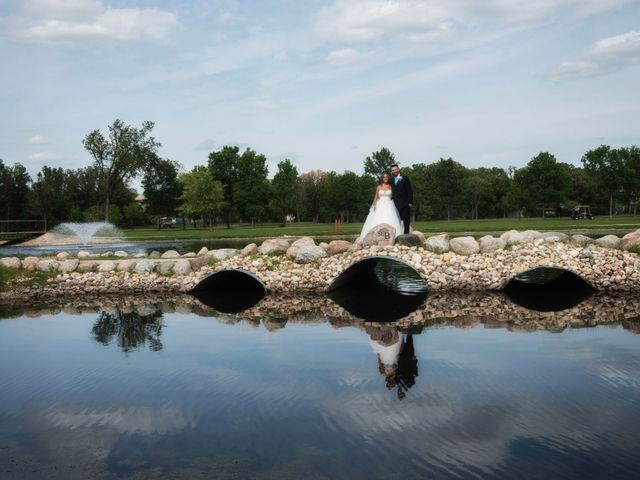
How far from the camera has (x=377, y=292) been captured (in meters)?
18.1

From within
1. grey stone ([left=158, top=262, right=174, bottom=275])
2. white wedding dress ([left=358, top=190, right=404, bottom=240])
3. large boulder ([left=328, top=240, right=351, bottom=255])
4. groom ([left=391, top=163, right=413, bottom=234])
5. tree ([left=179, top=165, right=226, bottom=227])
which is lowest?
grey stone ([left=158, top=262, right=174, bottom=275])

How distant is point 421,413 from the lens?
7.34 metres

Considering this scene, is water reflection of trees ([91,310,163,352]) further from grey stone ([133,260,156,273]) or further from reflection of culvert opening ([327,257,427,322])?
reflection of culvert opening ([327,257,427,322])

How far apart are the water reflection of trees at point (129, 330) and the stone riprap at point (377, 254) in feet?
12.6

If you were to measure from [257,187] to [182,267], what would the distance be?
46.5 meters

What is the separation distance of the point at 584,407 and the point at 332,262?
1098cm

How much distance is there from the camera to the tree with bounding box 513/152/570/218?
5997cm

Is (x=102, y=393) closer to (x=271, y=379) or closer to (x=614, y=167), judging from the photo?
(x=271, y=379)

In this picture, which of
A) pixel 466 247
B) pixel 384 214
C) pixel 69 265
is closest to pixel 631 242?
pixel 466 247

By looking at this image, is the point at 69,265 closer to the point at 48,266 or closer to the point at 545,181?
the point at 48,266

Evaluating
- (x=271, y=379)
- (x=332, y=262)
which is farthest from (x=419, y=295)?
(x=271, y=379)

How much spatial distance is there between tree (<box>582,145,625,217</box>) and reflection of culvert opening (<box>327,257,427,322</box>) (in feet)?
155

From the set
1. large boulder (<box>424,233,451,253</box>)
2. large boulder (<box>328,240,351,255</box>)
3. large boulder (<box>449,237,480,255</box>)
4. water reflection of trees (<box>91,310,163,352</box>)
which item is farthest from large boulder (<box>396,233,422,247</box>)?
water reflection of trees (<box>91,310,163,352</box>)

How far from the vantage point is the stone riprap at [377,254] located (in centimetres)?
1609
